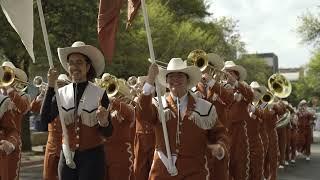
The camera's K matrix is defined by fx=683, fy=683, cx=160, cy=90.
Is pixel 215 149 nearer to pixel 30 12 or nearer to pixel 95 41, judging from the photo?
pixel 30 12

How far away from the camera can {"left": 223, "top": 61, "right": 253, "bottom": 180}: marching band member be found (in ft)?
35.3

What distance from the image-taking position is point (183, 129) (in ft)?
A: 20.5

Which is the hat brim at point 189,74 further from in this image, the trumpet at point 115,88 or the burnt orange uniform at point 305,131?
the burnt orange uniform at point 305,131

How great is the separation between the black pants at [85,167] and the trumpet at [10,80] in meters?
4.63

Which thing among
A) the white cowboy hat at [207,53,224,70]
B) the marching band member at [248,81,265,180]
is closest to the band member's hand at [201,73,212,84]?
the white cowboy hat at [207,53,224,70]

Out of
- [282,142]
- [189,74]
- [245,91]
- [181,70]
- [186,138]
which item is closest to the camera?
[186,138]

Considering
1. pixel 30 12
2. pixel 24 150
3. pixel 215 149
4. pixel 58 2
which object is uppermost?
pixel 58 2

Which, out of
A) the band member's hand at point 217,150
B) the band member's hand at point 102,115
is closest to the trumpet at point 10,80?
the band member's hand at point 102,115

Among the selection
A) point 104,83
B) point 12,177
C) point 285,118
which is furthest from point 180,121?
point 285,118

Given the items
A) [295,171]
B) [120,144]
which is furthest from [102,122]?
[295,171]

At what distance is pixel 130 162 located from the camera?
32.5 ft

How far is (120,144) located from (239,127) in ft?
7.11

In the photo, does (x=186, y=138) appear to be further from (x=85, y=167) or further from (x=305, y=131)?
(x=305, y=131)

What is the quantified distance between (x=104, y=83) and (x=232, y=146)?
7.40 ft
